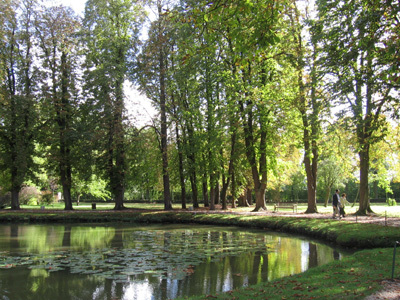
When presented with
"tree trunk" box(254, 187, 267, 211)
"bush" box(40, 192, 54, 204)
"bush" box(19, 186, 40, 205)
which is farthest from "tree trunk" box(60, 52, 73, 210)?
"tree trunk" box(254, 187, 267, 211)

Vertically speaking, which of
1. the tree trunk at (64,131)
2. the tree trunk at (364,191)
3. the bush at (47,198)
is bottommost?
the bush at (47,198)

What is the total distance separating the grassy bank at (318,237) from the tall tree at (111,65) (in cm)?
570

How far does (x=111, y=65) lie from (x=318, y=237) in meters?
22.3

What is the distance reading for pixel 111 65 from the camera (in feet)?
96.5

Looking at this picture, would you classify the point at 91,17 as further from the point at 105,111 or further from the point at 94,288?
the point at 94,288

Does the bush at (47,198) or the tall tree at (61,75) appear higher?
the tall tree at (61,75)

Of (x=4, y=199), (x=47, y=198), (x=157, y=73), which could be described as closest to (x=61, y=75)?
(x=157, y=73)

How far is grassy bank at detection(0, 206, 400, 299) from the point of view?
6.29 meters

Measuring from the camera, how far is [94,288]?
8242 mm

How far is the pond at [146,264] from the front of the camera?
816cm

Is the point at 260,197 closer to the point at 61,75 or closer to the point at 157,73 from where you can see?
the point at 157,73

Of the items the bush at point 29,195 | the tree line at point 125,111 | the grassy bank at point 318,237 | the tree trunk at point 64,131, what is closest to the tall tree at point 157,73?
the tree line at point 125,111

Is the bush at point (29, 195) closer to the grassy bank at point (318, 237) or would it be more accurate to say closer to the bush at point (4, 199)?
the bush at point (4, 199)

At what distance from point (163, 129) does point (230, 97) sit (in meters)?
7.38
